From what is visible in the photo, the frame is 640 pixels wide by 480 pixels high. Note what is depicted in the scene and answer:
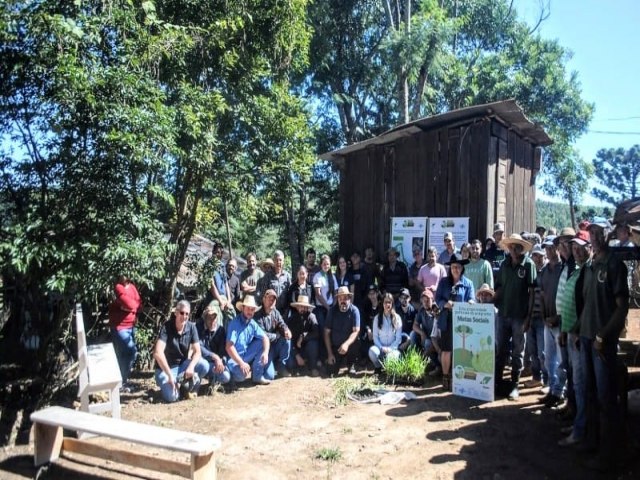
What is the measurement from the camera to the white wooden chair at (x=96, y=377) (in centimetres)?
590

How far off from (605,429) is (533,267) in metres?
2.70

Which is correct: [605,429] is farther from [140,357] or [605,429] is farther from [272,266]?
[140,357]

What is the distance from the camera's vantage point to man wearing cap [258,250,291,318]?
30.3ft

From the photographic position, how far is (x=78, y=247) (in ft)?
18.0

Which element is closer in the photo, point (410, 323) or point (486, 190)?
point (410, 323)

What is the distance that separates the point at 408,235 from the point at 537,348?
3.86 m

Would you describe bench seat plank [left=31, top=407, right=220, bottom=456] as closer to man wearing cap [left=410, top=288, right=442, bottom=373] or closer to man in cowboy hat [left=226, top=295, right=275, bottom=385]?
man in cowboy hat [left=226, top=295, right=275, bottom=385]

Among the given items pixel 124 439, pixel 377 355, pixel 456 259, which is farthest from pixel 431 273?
pixel 124 439

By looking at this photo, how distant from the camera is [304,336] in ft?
28.9

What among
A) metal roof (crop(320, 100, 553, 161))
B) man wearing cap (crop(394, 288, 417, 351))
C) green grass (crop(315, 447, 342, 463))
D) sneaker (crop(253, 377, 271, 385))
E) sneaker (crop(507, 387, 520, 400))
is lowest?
green grass (crop(315, 447, 342, 463))

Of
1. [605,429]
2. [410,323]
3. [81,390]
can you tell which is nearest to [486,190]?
[410,323]

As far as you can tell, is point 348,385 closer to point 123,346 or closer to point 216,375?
point 216,375

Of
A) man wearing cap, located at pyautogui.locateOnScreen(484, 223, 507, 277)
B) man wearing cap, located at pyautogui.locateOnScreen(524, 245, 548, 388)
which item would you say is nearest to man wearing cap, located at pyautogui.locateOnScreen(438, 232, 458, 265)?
man wearing cap, located at pyautogui.locateOnScreen(484, 223, 507, 277)

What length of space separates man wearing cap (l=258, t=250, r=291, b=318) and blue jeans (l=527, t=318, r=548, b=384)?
397cm
